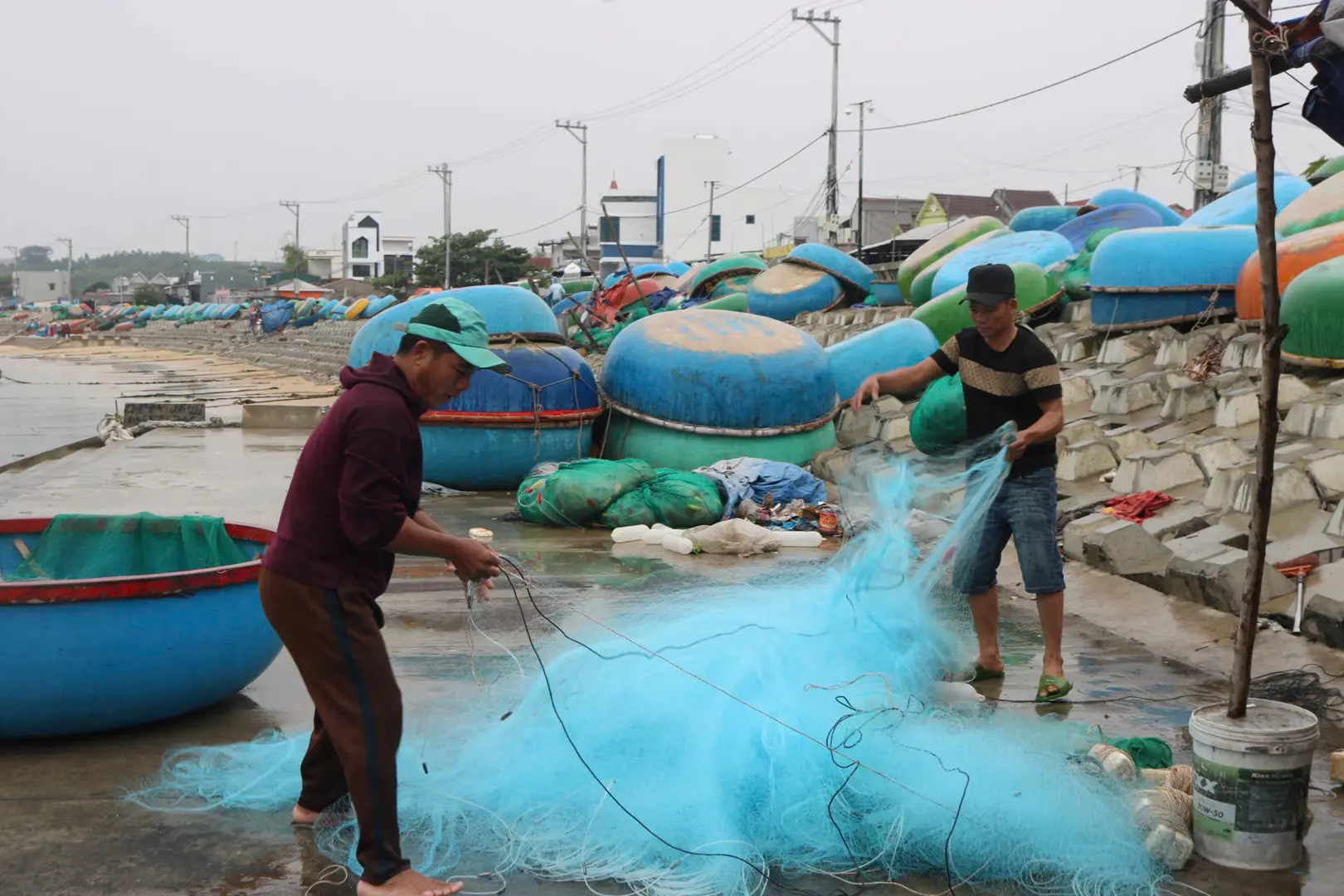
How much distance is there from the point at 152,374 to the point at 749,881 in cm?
3979

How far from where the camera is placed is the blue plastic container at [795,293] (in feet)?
71.9

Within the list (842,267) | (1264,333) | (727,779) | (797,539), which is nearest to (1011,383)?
(1264,333)

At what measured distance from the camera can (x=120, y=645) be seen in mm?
4398

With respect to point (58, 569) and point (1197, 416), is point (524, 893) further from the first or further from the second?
point (1197, 416)

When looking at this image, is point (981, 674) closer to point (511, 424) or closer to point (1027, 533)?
point (1027, 533)

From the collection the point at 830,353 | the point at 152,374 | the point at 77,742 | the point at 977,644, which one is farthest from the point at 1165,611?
the point at 152,374

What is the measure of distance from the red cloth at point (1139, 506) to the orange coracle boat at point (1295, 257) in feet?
7.06

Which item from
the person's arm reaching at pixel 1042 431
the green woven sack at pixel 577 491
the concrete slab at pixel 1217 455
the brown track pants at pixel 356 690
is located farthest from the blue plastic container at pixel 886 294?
the brown track pants at pixel 356 690

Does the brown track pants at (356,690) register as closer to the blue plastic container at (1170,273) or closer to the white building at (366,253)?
the blue plastic container at (1170,273)

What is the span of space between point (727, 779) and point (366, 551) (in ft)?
4.17

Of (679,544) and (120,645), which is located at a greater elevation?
(120,645)

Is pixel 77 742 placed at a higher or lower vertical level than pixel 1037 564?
lower

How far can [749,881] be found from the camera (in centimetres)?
342

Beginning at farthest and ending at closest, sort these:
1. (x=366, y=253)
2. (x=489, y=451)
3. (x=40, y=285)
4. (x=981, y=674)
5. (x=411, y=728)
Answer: (x=40, y=285) < (x=366, y=253) < (x=489, y=451) < (x=981, y=674) < (x=411, y=728)
